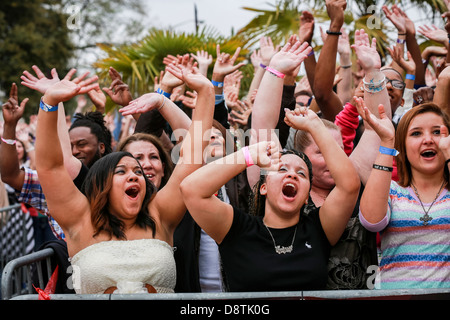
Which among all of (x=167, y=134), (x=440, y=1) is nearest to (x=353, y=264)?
(x=167, y=134)

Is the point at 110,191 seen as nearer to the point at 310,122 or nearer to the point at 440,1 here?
the point at 310,122

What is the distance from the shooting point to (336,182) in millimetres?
2893

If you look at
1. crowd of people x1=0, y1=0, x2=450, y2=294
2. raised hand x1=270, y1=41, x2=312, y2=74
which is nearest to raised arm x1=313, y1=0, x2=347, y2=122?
crowd of people x1=0, y1=0, x2=450, y2=294

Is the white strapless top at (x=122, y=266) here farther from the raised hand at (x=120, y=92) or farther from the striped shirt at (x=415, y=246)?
the raised hand at (x=120, y=92)

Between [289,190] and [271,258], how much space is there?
0.40 m

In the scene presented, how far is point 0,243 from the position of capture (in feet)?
23.0

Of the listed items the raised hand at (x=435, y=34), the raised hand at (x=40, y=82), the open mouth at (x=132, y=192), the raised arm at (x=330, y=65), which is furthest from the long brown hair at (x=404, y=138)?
the raised hand at (x=435, y=34)

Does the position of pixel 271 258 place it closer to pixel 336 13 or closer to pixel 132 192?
pixel 132 192

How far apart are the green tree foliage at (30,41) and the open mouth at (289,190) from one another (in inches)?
759

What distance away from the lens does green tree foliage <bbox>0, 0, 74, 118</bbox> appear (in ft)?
69.9

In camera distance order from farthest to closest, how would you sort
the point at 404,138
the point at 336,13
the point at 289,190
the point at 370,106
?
the point at 336,13
the point at 370,106
the point at 404,138
the point at 289,190

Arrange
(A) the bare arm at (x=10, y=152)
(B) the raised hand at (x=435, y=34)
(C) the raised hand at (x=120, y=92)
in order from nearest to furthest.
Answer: (A) the bare arm at (x=10, y=152) → (C) the raised hand at (x=120, y=92) → (B) the raised hand at (x=435, y=34)

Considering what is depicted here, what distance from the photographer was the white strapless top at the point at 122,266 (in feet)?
9.50

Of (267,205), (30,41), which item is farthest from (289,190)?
(30,41)
